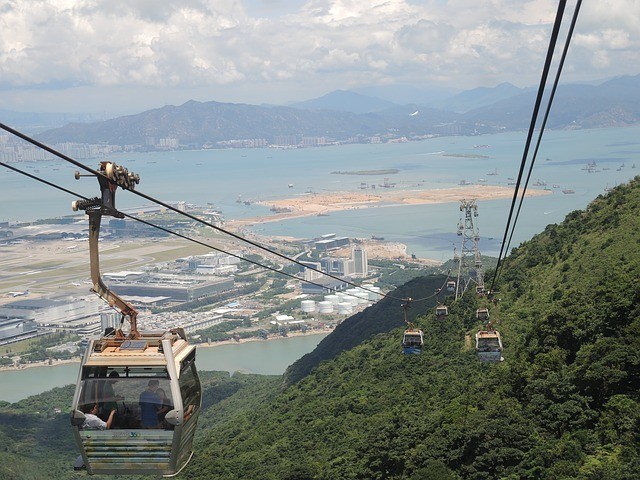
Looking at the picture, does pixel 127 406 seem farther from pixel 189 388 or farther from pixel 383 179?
pixel 383 179

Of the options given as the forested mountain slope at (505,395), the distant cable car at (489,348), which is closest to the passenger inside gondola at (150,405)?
the forested mountain slope at (505,395)

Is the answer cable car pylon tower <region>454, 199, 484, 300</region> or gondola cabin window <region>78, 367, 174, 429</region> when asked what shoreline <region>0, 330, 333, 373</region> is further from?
gondola cabin window <region>78, 367, 174, 429</region>

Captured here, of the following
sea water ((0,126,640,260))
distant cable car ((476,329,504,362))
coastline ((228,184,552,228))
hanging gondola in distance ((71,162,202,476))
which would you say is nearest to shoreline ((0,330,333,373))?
sea water ((0,126,640,260))

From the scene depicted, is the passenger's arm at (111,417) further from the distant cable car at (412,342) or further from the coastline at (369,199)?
the coastline at (369,199)

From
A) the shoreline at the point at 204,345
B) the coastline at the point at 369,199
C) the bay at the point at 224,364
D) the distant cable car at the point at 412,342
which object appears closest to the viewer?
the distant cable car at the point at 412,342

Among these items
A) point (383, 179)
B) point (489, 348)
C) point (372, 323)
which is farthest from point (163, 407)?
point (383, 179)

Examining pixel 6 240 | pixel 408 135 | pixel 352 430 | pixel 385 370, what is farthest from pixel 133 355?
pixel 408 135

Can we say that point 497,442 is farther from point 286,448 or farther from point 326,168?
point 326,168
